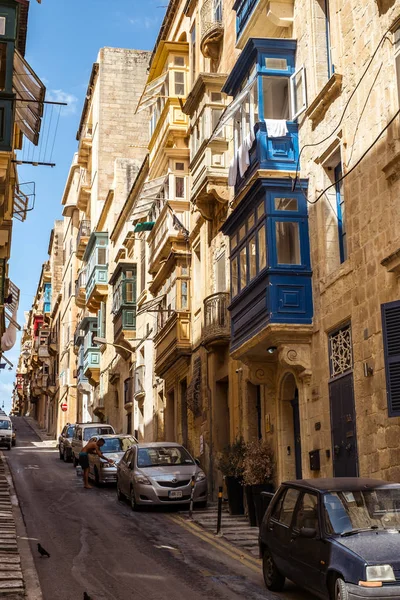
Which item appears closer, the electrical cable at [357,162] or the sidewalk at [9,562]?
the sidewalk at [9,562]

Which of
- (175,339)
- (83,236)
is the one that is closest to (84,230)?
(83,236)

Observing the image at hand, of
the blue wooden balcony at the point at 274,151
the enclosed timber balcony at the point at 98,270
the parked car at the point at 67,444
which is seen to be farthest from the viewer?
the enclosed timber balcony at the point at 98,270

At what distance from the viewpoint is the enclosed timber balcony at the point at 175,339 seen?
26750mm

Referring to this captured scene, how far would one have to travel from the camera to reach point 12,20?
19109 millimetres

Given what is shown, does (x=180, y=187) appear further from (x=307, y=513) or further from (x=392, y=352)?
(x=307, y=513)

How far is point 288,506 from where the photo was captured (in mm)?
10406

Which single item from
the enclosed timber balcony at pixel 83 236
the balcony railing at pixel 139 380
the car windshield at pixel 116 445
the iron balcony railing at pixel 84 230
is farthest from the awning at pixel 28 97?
the iron balcony railing at pixel 84 230

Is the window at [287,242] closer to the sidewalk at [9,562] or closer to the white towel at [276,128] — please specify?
the white towel at [276,128]

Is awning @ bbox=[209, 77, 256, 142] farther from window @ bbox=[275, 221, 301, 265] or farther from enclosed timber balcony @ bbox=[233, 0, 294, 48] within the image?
window @ bbox=[275, 221, 301, 265]

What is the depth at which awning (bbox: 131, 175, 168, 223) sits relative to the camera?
2927 centimetres

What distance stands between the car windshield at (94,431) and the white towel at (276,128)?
17156 mm

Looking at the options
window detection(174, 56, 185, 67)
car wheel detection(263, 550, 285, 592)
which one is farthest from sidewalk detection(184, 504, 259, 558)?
window detection(174, 56, 185, 67)

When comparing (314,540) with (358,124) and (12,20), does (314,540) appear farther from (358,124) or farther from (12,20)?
(12,20)

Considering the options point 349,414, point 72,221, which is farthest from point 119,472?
point 72,221
